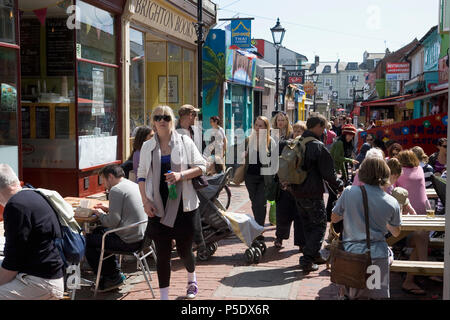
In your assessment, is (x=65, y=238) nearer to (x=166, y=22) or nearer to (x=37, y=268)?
(x=37, y=268)

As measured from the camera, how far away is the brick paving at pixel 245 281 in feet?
17.5

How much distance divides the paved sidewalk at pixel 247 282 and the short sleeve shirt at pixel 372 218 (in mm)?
1145

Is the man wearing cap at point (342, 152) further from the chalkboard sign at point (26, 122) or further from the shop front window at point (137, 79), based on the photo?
the chalkboard sign at point (26, 122)

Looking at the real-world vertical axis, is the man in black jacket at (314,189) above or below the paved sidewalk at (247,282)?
above

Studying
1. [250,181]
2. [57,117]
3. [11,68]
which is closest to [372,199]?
[250,181]

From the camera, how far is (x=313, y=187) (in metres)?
6.05

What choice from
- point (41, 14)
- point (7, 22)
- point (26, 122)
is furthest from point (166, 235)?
point (41, 14)

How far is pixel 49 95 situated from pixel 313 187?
Result: 5.54 metres

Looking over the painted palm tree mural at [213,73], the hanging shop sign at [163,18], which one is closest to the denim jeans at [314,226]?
the hanging shop sign at [163,18]

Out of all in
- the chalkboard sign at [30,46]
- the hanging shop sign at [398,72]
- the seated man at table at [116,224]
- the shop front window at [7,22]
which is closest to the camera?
the seated man at table at [116,224]

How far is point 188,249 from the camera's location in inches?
196

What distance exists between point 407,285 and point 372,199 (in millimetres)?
1629

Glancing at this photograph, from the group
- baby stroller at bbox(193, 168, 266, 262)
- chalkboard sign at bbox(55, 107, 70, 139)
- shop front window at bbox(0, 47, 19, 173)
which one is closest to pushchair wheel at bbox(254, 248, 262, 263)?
baby stroller at bbox(193, 168, 266, 262)

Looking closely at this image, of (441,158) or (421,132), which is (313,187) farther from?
(421,132)
